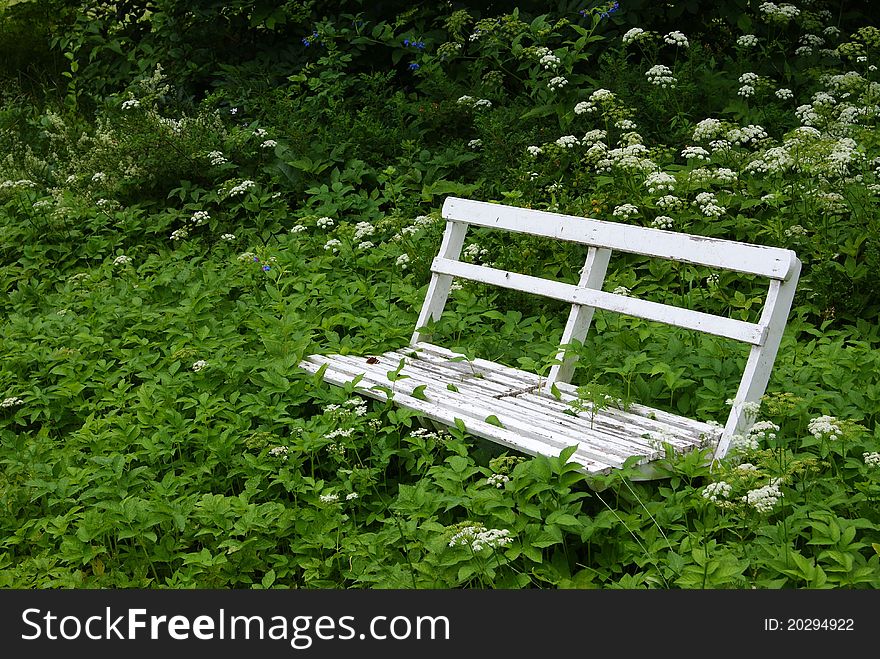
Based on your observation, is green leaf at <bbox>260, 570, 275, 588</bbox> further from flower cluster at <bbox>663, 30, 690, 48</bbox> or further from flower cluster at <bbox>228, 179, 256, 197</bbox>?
flower cluster at <bbox>663, 30, 690, 48</bbox>

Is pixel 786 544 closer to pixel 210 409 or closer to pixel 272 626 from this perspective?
pixel 272 626

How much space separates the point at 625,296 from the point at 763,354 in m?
0.66

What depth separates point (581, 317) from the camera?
4086mm

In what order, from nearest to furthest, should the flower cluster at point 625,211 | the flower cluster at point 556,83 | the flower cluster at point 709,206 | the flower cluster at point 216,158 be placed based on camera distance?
1. the flower cluster at point 709,206
2. the flower cluster at point 625,211
3. the flower cluster at point 556,83
4. the flower cluster at point 216,158

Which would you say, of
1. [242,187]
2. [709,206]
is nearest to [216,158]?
[242,187]

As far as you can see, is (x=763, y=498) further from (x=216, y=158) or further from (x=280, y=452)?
(x=216, y=158)

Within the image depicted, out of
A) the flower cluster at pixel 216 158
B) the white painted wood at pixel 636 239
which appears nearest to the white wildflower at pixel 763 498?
the white painted wood at pixel 636 239

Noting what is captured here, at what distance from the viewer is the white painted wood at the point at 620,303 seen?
3.42 m

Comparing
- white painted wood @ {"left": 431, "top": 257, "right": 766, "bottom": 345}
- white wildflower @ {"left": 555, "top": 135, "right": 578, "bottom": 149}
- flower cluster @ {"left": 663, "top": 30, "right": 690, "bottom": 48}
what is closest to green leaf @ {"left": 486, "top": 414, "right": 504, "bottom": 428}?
white painted wood @ {"left": 431, "top": 257, "right": 766, "bottom": 345}

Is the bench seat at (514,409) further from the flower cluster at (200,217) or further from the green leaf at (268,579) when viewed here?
the flower cluster at (200,217)

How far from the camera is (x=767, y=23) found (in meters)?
7.01

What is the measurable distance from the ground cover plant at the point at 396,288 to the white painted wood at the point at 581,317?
0.11 m

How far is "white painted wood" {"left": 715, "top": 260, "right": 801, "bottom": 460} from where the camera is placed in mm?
3342

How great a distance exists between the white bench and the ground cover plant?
111 millimetres
